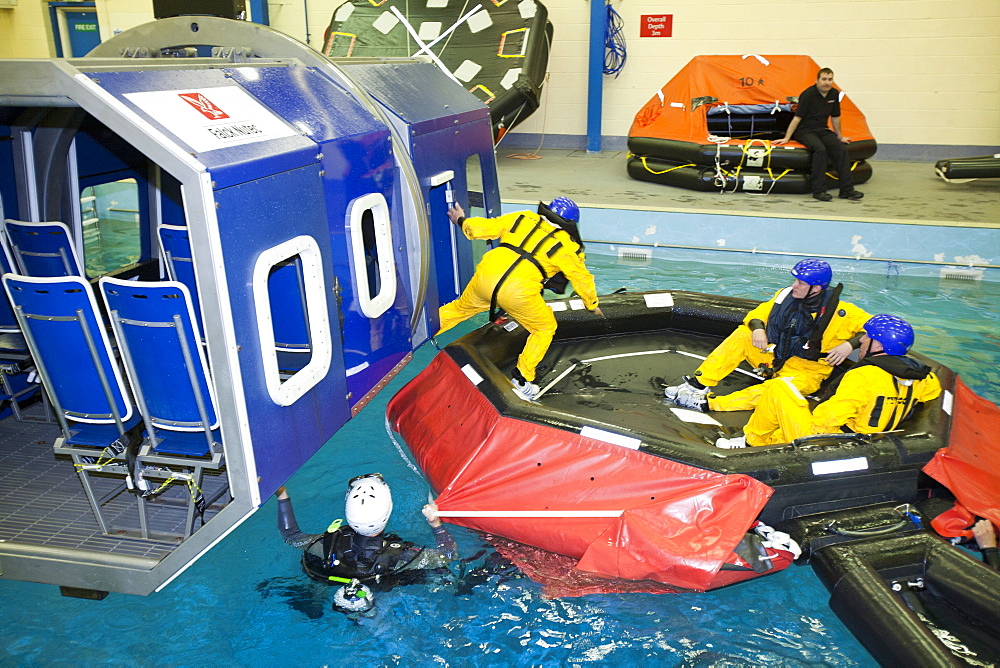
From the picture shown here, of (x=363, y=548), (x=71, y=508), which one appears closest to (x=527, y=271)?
(x=363, y=548)

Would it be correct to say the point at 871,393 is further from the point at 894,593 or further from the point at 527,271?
the point at 527,271

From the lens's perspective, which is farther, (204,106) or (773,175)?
(773,175)

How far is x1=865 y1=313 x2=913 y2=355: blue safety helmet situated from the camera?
3719 mm

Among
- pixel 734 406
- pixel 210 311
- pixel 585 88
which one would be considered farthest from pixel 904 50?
pixel 210 311

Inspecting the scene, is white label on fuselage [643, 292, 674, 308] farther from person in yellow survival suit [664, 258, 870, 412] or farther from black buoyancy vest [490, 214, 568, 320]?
black buoyancy vest [490, 214, 568, 320]

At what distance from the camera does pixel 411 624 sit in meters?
3.34

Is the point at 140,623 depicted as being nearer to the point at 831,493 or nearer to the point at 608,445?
the point at 608,445

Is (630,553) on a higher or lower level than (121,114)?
lower

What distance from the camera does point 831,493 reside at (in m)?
3.66

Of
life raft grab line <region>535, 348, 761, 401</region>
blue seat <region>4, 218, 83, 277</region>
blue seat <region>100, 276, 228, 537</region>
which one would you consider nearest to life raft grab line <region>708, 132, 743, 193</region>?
life raft grab line <region>535, 348, 761, 401</region>

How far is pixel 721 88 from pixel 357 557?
847 centimetres

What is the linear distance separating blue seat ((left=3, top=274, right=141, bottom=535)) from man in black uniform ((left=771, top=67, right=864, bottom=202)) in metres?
7.90

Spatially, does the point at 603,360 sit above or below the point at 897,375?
below

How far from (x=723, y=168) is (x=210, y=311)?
303 inches
